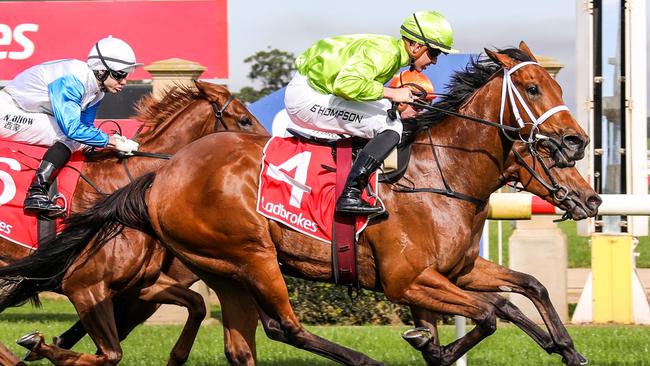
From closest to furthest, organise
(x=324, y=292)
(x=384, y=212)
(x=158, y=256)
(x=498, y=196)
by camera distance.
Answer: (x=384, y=212)
(x=158, y=256)
(x=498, y=196)
(x=324, y=292)

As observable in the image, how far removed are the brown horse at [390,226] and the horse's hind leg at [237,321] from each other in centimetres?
28

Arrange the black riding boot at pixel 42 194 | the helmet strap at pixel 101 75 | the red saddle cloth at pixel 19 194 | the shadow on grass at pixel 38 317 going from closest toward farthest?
the black riding boot at pixel 42 194 < the red saddle cloth at pixel 19 194 < the helmet strap at pixel 101 75 < the shadow on grass at pixel 38 317

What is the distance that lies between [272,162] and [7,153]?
170 cm

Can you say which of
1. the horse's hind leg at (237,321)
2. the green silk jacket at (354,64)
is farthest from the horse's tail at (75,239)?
the green silk jacket at (354,64)

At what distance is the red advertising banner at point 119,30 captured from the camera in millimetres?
10688

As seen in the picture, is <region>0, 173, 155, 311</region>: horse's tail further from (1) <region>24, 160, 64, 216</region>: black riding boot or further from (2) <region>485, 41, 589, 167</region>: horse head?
(2) <region>485, 41, 589, 167</region>: horse head

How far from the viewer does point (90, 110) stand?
648 cm

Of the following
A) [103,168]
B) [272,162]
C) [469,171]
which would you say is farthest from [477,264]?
[103,168]

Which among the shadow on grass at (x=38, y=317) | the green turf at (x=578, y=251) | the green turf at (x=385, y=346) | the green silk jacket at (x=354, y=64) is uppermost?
the green silk jacket at (x=354, y=64)

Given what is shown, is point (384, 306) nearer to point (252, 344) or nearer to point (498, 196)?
point (498, 196)

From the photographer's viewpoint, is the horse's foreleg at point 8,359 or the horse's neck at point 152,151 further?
the horse's neck at point 152,151

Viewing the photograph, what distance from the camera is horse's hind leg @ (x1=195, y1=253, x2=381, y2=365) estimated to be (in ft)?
17.5

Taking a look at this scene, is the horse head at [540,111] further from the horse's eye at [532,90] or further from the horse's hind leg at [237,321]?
the horse's hind leg at [237,321]

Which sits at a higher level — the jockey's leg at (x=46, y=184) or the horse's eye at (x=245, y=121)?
the horse's eye at (x=245, y=121)
